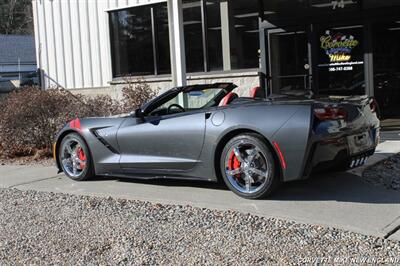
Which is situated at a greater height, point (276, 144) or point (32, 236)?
point (276, 144)

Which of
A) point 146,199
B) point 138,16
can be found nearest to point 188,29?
point 138,16

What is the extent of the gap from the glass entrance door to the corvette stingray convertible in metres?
5.58

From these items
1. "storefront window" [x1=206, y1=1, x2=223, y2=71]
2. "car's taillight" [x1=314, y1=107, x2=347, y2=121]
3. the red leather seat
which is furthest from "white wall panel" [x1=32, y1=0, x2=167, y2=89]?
"car's taillight" [x1=314, y1=107, x2=347, y2=121]

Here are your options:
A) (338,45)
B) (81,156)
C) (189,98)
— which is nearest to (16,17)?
(338,45)

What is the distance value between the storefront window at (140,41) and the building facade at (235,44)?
0.03 metres

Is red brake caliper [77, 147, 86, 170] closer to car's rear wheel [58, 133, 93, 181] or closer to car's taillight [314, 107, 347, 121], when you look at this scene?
car's rear wheel [58, 133, 93, 181]

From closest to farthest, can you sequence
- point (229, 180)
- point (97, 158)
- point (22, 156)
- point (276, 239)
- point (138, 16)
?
point (276, 239) < point (229, 180) < point (97, 158) < point (22, 156) < point (138, 16)

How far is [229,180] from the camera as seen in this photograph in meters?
6.39

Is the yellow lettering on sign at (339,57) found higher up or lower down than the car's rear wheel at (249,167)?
higher up

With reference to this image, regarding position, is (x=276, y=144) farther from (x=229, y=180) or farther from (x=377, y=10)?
(x=377, y=10)

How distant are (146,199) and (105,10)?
980cm

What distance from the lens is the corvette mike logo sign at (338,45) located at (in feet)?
39.4

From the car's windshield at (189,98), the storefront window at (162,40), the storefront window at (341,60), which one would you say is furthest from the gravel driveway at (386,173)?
the storefront window at (162,40)

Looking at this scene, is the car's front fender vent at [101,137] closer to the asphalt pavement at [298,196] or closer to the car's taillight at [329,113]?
the asphalt pavement at [298,196]
